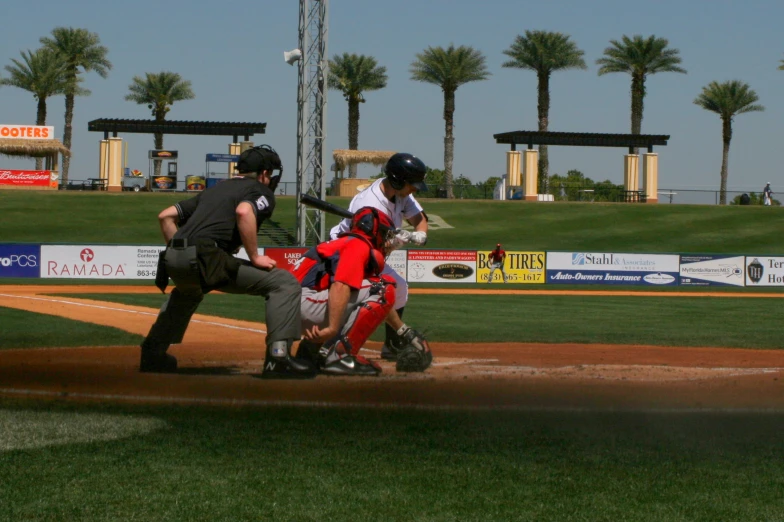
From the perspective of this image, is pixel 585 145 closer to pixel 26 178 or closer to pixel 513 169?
pixel 513 169

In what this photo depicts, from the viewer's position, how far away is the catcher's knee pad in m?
7.13

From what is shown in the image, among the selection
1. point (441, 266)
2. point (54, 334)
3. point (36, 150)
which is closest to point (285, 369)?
point (54, 334)

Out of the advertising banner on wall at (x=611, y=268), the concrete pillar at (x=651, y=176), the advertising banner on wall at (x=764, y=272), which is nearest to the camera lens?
the advertising banner on wall at (x=611, y=268)

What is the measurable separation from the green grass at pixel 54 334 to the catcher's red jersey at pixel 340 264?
3.64 meters

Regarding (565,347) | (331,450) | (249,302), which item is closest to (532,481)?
(331,450)

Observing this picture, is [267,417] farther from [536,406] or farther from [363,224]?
[363,224]

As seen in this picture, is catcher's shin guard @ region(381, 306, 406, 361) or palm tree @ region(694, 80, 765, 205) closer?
catcher's shin guard @ region(381, 306, 406, 361)

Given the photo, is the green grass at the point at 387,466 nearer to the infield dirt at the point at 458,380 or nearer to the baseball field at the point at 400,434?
Answer: the baseball field at the point at 400,434

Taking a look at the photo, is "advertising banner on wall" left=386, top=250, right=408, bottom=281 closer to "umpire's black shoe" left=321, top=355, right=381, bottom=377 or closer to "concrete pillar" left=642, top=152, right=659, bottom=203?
"umpire's black shoe" left=321, top=355, right=381, bottom=377

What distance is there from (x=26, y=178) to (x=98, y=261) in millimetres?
29186

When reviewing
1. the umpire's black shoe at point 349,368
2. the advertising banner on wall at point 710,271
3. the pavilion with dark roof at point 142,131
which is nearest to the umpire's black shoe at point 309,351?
the umpire's black shoe at point 349,368

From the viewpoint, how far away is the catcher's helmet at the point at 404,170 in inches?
293

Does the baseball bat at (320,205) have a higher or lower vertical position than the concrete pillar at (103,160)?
lower

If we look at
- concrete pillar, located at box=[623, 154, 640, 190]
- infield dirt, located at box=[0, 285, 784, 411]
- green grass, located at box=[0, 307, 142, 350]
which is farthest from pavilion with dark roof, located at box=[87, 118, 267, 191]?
infield dirt, located at box=[0, 285, 784, 411]
